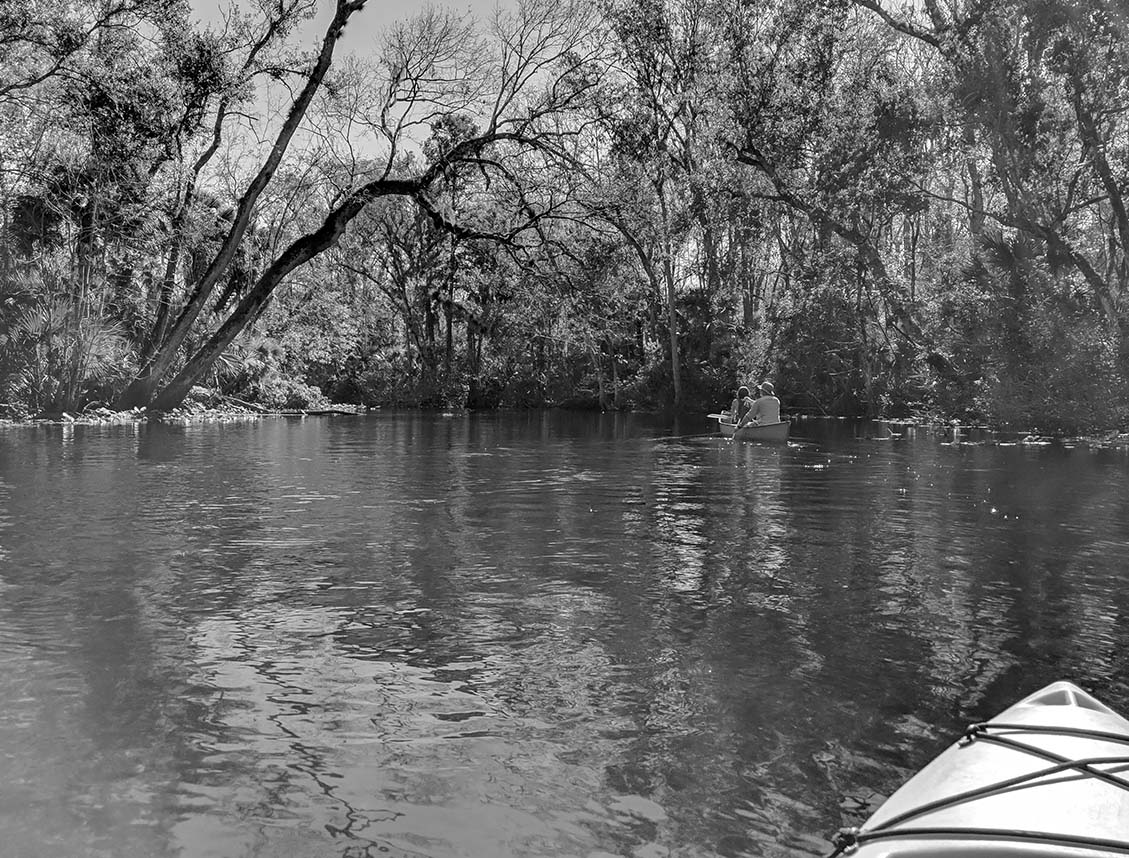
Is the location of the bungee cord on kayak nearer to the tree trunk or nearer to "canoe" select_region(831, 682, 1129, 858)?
"canoe" select_region(831, 682, 1129, 858)

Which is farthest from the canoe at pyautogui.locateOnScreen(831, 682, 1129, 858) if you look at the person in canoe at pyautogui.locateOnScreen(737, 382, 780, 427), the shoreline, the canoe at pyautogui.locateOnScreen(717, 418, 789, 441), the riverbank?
the riverbank

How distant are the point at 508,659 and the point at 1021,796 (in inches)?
141

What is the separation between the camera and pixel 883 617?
780 cm

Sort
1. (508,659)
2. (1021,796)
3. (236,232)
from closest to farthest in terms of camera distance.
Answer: (1021,796) < (508,659) < (236,232)

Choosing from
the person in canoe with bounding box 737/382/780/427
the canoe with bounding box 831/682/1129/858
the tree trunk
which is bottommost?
the canoe with bounding box 831/682/1129/858

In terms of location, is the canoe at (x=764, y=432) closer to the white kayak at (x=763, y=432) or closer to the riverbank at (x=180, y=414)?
the white kayak at (x=763, y=432)

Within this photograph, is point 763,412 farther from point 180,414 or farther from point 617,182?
point 180,414

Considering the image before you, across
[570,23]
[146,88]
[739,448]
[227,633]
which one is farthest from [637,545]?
[146,88]

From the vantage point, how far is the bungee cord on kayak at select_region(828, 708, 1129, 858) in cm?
319

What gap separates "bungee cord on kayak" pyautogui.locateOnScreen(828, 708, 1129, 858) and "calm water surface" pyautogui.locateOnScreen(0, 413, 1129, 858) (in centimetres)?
65

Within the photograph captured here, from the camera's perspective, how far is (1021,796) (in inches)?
143

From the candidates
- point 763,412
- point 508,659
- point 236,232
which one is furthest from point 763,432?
point 508,659

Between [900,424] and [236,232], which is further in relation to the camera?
[900,424]

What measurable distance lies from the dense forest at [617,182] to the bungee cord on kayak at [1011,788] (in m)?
21.4
